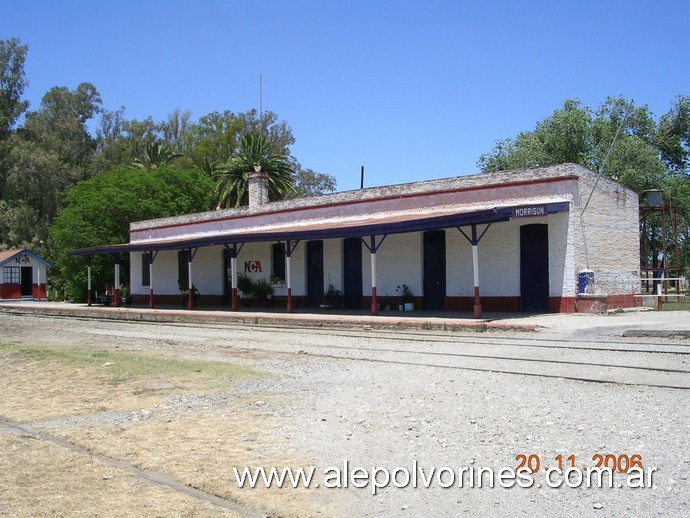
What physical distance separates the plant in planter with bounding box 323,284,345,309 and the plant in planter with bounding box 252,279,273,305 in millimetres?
3884

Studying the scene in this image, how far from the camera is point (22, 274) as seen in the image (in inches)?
2056

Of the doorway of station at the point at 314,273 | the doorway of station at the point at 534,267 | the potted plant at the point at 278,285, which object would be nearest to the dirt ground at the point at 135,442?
the doorway of station at the point at 534,267

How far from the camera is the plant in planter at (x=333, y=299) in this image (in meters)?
27.0

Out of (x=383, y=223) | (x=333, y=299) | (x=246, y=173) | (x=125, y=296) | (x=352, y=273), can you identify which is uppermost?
(x=246, y=173)

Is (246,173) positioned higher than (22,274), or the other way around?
(246,173)

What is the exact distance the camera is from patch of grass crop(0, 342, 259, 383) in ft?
36.0

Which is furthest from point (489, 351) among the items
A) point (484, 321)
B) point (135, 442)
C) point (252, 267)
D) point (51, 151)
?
point (51, 151)

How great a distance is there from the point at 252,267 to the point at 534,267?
1413cm

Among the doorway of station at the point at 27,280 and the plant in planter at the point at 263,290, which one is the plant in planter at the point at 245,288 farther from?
the doorway of station at the point at 27,280

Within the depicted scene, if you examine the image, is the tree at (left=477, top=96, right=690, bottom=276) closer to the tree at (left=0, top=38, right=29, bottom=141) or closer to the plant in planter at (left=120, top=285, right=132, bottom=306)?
the plant in planter at (left=120, top=285, right=132, bottom=306)

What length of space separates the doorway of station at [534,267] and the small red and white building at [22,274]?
4037 cm

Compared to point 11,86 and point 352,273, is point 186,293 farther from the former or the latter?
point 11,86

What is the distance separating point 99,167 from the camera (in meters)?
64.0

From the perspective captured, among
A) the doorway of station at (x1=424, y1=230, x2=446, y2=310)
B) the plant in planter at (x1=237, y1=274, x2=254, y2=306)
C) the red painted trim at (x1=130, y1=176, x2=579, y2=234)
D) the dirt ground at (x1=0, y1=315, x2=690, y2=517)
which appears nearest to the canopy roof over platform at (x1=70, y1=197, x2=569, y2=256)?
the red painted trim at (x1=130, y1=176, x2=579, y2=234)
